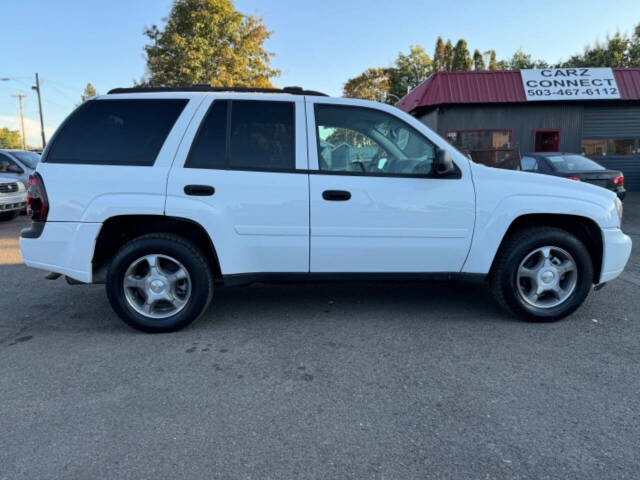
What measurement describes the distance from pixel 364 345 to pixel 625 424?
1.70m

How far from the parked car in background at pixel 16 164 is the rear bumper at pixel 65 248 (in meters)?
8.71

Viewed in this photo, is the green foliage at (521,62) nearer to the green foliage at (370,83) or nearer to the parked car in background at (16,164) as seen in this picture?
the green foliage at (370,83)

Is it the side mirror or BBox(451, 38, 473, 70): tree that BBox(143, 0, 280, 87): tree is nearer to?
the side mirror

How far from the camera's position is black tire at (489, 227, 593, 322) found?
12.7ft

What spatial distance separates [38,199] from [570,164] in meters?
10.3

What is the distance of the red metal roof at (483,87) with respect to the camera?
53.9ft

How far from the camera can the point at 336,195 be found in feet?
12.0

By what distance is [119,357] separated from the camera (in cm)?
337

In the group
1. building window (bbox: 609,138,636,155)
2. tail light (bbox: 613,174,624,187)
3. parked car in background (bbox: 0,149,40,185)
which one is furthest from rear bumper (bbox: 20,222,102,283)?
building window (bbox: 609,138,636,155)

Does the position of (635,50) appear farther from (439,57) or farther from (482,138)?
(482,138)

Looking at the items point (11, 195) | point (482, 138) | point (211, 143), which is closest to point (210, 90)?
point (211, 143)

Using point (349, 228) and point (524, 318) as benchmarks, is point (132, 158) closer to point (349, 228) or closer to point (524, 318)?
point (349, 228)

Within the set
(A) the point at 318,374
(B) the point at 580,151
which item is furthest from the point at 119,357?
(B) the point at 580,151

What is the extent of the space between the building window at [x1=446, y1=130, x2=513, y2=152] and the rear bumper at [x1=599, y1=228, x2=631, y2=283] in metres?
13.8
